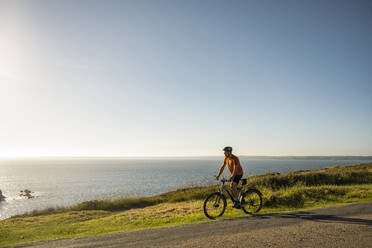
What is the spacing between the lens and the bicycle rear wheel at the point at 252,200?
31.7 feet

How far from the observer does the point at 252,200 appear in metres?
9.84

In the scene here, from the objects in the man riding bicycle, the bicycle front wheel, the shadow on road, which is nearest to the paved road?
the shadow on road

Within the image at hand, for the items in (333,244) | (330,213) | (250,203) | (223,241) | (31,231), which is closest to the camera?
(333,244)

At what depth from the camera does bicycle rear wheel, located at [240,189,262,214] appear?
9.66 m

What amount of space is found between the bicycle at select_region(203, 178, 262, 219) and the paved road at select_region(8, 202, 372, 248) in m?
0.89

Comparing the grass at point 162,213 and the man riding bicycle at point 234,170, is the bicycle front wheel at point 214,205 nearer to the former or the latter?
the grass at point 162,213

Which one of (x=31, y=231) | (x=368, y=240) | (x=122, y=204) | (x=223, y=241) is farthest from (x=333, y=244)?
(x=122, y=204)

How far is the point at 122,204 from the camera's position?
69.7 feet

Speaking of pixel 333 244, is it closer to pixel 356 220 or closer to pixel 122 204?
pixel 356 220

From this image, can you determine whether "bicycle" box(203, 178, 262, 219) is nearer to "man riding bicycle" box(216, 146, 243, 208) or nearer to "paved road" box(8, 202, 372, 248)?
"man riding bicycle" box(216, 146, 243, 208)

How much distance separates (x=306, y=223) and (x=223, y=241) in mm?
3323

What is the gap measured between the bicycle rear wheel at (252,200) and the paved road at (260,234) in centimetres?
91

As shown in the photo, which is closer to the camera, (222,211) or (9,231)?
(222,211)

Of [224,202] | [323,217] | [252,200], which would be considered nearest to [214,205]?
[224,202]
